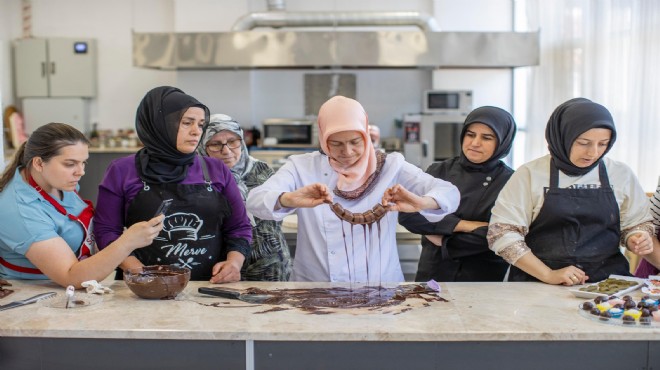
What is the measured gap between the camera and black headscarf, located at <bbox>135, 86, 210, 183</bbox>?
8.65 ft

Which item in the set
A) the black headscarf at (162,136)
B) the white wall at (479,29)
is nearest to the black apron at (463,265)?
the black headscarf at (162,136)

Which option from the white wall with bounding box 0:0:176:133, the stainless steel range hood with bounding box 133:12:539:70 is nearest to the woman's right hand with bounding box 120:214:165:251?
the stainless steel range hood with bounding box 133:12:539:70

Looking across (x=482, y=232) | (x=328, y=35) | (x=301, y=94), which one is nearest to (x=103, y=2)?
(x=301, y=94)

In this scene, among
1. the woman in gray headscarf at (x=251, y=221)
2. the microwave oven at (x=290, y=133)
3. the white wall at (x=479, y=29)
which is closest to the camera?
the woman in gray headscarf at (x=251, y=221)

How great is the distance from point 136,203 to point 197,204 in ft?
0.76

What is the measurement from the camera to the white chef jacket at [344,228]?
2680 mm

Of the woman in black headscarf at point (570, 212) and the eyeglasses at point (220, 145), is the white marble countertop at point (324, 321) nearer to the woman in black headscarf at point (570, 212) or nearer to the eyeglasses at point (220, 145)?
the woman in black headscarf at point (570, 212)

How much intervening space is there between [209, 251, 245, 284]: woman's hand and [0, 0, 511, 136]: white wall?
18.6 feet

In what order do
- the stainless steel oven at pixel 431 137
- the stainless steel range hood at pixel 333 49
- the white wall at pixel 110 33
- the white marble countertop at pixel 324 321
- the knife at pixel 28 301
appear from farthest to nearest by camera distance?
1. the white wall at pixel 110 33
2. the stainless steel oven at pixel 431 137
3. the stainless steel range hood at pixel 333 49
4. the knife at pixel 28 301
5. the white marble countertop at pixel 324 321

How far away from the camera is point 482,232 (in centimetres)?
294

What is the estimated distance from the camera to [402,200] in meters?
2.51

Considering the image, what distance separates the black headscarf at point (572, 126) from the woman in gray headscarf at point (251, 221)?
1.37m

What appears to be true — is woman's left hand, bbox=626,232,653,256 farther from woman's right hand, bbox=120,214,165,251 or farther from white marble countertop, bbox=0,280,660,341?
woman's right hand, bbox=120,214,165,251

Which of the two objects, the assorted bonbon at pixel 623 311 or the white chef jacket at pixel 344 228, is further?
the white chef jacket at pixel 344 228
